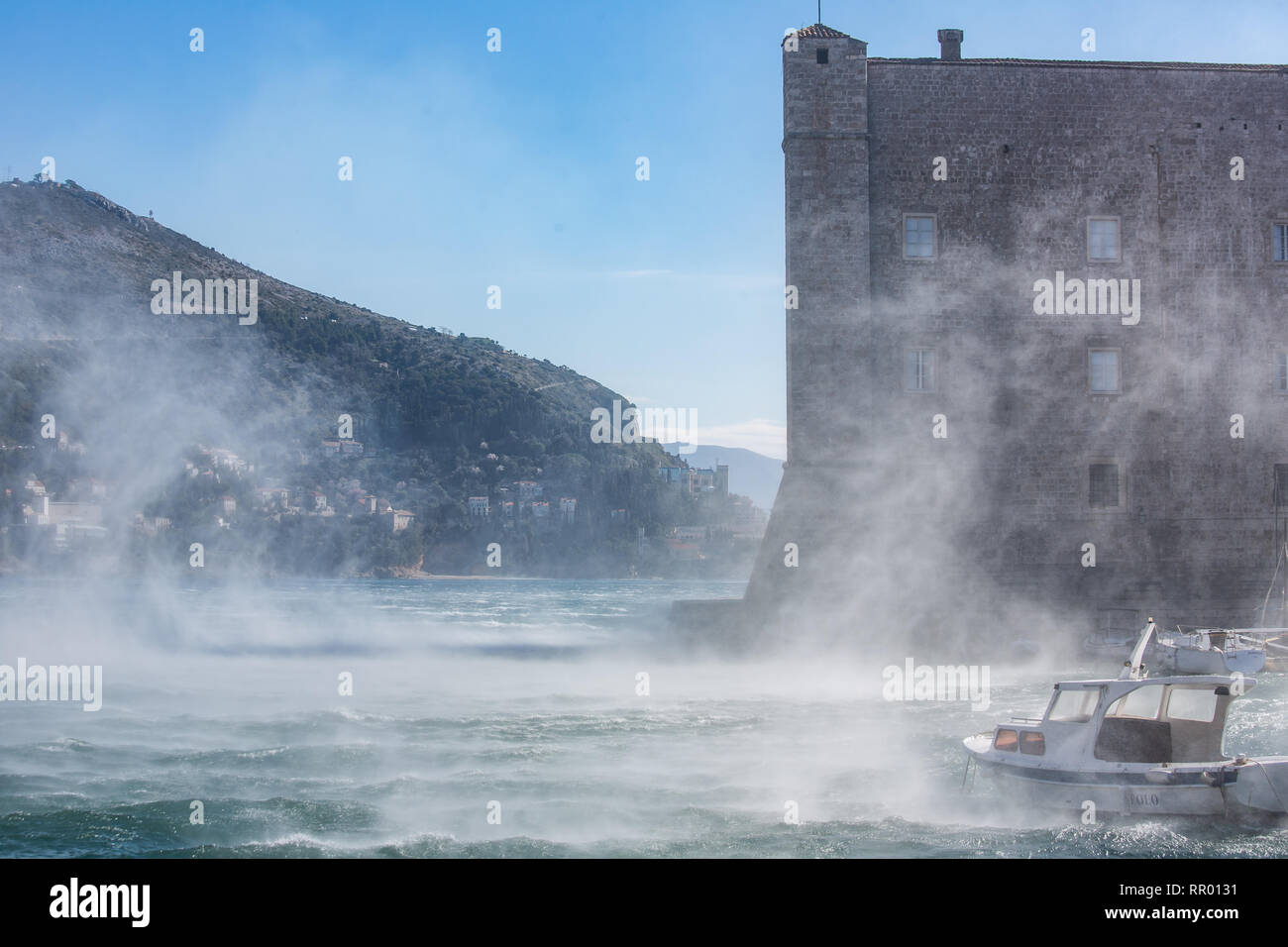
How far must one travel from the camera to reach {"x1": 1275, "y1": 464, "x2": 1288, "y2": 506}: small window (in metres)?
28.3

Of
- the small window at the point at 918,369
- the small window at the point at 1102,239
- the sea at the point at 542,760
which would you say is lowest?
the sea at the point at 542,760

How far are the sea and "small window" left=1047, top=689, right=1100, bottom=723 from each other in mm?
1040

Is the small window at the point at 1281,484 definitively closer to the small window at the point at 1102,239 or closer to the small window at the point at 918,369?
the small window at the point at 1102,239

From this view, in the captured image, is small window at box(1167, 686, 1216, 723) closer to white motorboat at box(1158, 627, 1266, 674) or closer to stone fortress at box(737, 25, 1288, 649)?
white motorboat at box(1158, 627, 1266, 674)

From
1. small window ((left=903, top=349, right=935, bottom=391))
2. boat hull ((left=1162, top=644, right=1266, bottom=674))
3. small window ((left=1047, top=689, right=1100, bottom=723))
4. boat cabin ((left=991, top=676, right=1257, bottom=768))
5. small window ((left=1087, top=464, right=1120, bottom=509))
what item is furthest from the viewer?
small window ((left=1087, top=464, right=1120, bottom=509))

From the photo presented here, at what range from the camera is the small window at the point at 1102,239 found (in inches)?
1115

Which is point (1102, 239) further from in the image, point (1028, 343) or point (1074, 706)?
point (1074, 706)

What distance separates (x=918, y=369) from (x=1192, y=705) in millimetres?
15904

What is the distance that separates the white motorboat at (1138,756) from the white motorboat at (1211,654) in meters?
11.3

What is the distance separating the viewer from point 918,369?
27.9 m

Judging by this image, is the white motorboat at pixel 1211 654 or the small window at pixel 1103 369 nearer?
the white motorboat at pixel 1211 654

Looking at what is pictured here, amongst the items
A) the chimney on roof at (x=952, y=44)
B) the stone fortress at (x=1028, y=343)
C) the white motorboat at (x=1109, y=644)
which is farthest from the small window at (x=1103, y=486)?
the chimney on roof at (x=952, y=44)

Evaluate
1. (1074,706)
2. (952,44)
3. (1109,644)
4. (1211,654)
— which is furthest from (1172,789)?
(952,44)

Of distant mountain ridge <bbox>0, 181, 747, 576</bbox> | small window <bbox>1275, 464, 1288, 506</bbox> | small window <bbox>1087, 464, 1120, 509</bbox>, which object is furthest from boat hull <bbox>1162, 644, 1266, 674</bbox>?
distant mountain ridge <bbox>0, 181, 747, 576</bbox>
